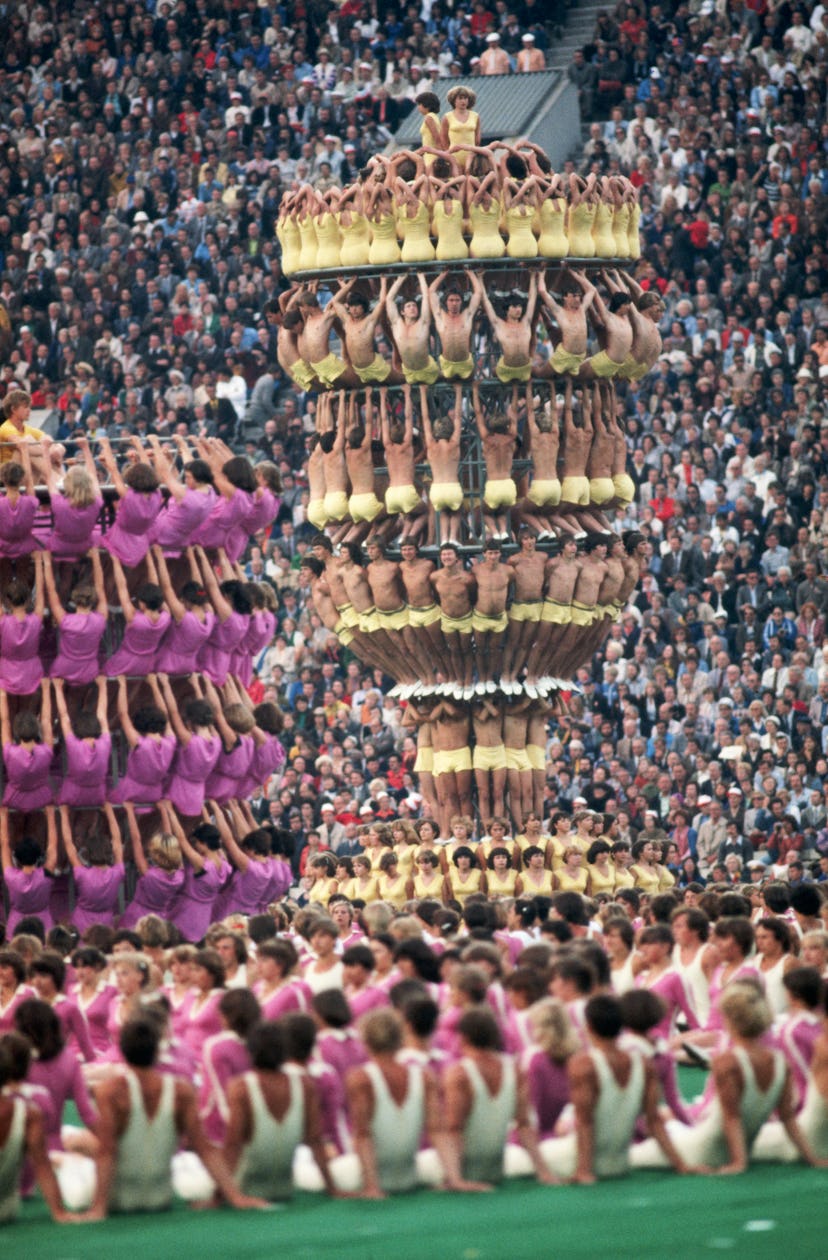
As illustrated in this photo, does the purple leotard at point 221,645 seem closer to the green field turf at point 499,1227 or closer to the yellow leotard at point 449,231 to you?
the yellow leotard at point 449,231

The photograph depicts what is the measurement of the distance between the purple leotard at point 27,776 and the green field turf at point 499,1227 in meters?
8.10

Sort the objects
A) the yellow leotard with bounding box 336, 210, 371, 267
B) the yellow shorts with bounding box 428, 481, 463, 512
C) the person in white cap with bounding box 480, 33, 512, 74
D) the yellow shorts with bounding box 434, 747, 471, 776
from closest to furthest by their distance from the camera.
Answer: the yellow shorts with bounding box 428, 481, 463, 512 < the yellow leotard with bounding box 336, 210, 371, 267 < the yellow shorts with bounding box 434, 747, 471, 776 < the person in white cap with bounding box 480, 33, 512, 74

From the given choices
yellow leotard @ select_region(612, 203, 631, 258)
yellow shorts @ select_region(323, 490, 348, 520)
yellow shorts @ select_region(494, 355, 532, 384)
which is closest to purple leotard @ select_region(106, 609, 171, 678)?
yellow shorts @ select_region(323, 490, 348, 520)

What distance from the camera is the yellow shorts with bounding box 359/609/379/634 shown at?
2325 cm

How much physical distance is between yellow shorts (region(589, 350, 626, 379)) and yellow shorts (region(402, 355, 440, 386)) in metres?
1.45

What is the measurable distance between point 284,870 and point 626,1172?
9.76m

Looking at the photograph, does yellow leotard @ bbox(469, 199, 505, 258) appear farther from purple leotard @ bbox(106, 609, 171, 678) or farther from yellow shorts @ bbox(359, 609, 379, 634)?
purple leotard @ bbox(106, 609, 171, 678)

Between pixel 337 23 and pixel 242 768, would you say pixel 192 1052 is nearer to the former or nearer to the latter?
pixel 242 768

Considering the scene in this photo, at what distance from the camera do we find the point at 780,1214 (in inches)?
447

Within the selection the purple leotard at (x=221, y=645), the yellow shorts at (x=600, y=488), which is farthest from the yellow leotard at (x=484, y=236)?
the purple leotard at (x=221, y=645)

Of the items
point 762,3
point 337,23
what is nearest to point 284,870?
point 762,3

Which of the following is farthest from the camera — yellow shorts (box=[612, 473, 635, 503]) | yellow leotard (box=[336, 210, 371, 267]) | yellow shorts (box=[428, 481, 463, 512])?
yellow shorts (box=[612, 473, 635, 503])

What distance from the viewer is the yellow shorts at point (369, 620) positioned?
23250mm

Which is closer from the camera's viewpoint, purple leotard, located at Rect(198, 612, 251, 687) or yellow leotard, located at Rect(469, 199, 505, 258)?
purple leotard, located at Rect(198, 612, 251, 687)
